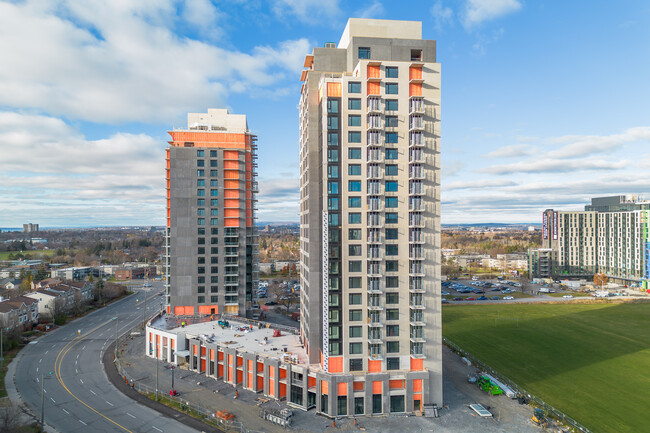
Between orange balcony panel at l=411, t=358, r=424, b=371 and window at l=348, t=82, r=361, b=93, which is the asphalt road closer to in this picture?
orange balcony panel at l=411, t=358, r=424, b=371

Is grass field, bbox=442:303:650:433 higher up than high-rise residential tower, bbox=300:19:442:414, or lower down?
lower down

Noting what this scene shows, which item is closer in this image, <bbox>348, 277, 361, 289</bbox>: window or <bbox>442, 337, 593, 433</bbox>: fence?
<bbox>442, 337, 593, 433</bbox>: fence

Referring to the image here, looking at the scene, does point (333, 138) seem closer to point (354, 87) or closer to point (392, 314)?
point (354, 87)

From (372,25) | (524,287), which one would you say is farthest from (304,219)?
(524,287)

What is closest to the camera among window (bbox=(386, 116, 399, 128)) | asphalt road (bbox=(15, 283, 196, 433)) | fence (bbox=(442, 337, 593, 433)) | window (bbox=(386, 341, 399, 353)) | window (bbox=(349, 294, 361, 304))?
fence (bbox=(442, 337, 593, 433))

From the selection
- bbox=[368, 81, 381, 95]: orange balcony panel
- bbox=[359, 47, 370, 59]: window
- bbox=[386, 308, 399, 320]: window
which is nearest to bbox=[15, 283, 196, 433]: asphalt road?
bbox=[386, 308, 399, 320]: window

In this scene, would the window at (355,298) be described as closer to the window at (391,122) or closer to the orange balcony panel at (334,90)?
the window at (391,122)

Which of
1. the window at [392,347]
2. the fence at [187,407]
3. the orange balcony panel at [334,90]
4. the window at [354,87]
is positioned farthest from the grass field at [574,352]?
the orange balcony panel at [334,90]
